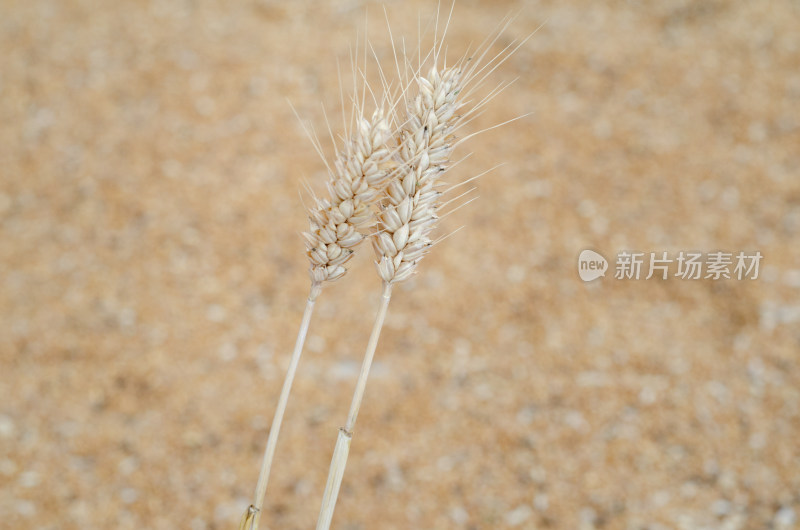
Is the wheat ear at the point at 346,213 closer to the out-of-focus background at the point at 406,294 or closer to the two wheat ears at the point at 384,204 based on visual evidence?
the two wheat ears at the point at 384,204

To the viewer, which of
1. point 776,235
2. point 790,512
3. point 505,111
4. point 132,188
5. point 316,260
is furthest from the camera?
point 505,111

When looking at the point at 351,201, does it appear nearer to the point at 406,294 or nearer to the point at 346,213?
the point at 346,213

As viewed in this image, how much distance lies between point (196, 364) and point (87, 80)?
228cm

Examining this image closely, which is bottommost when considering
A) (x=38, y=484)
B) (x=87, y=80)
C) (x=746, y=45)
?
(x=38, y=484)

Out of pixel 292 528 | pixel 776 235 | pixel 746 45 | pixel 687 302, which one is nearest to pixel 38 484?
pixel 292 528

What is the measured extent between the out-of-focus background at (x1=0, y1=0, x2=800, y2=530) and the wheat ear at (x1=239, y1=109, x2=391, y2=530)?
0.83 m

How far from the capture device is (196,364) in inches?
105

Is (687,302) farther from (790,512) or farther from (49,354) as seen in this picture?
(49,354)

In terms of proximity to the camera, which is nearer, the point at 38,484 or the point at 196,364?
the point at 38,484

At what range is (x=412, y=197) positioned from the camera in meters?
0.79

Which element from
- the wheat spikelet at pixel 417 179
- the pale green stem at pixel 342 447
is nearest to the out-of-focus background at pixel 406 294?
the wheat spikelet at pixel 417 179

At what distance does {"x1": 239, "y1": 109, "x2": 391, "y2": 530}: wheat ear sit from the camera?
79 centimetres

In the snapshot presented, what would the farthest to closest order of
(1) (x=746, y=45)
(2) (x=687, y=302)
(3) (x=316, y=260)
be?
(1) (x=746, y=45), (2) (x=687, y=302), (3) (x=316, y=260)

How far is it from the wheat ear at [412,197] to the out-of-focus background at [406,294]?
0.82 meters
